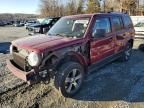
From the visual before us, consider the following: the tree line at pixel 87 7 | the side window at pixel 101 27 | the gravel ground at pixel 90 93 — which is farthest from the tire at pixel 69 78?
the tree line at pixel 87 7

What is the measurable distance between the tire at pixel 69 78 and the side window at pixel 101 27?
1.04 meters

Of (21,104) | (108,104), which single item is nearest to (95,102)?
(108,104)

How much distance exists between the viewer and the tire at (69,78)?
4703 mm

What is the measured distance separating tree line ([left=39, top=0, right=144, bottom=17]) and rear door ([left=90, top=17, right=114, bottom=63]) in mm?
29824

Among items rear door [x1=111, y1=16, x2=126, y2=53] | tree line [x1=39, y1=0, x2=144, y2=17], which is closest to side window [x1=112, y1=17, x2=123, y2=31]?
rear door [x1=111, y1=16, x2=126, y2=53]

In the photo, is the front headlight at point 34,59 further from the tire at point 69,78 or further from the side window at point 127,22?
the side window at point 127,22

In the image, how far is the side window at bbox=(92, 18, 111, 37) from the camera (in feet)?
18.3

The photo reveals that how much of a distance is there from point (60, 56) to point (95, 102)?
4.21ft

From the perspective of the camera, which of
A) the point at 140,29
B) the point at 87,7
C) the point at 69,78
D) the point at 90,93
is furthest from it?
the point at 87,7

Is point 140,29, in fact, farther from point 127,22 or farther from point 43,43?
point 43,43

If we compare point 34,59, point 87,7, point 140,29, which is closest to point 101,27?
point 34,59

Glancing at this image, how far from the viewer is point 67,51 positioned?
4.84m

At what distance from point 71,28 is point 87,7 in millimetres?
51767

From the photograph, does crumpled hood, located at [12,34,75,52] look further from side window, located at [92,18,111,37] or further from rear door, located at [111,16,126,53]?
rear door, located at [111,16,126,53]
